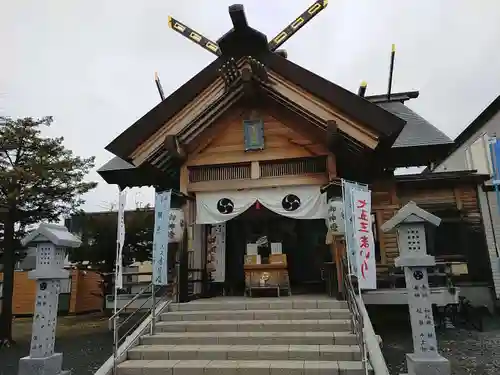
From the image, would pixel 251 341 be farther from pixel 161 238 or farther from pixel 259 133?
pixel 259 133

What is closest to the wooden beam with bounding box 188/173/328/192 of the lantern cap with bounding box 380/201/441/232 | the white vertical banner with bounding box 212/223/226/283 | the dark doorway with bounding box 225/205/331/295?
the white vertical banner with bounding box 212/223/226/283

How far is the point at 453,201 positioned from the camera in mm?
12500

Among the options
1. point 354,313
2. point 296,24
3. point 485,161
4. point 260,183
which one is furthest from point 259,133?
point 485,161

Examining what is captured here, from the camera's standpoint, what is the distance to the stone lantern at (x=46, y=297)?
6.37 metres

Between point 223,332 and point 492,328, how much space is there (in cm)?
813

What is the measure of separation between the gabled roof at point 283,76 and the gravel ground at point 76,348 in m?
5.11

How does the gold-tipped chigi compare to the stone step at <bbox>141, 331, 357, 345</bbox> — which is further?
the gold-tipped chigi

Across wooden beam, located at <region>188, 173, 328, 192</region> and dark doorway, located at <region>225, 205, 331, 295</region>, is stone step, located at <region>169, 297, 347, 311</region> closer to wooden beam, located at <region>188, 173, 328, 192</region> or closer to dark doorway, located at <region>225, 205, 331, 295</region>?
wooden beam, located at <region>188, 173, 328, 192</region>

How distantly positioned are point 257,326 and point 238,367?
1365mm

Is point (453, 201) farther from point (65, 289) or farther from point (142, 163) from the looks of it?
point (65, 289)

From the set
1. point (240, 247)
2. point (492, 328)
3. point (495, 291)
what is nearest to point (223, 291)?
point (240, 247)

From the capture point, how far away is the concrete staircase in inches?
242

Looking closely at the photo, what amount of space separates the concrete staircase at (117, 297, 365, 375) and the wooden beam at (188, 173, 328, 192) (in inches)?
118

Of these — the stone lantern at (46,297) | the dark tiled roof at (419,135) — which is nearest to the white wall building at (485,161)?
the dark tiled roof at (419,135)
